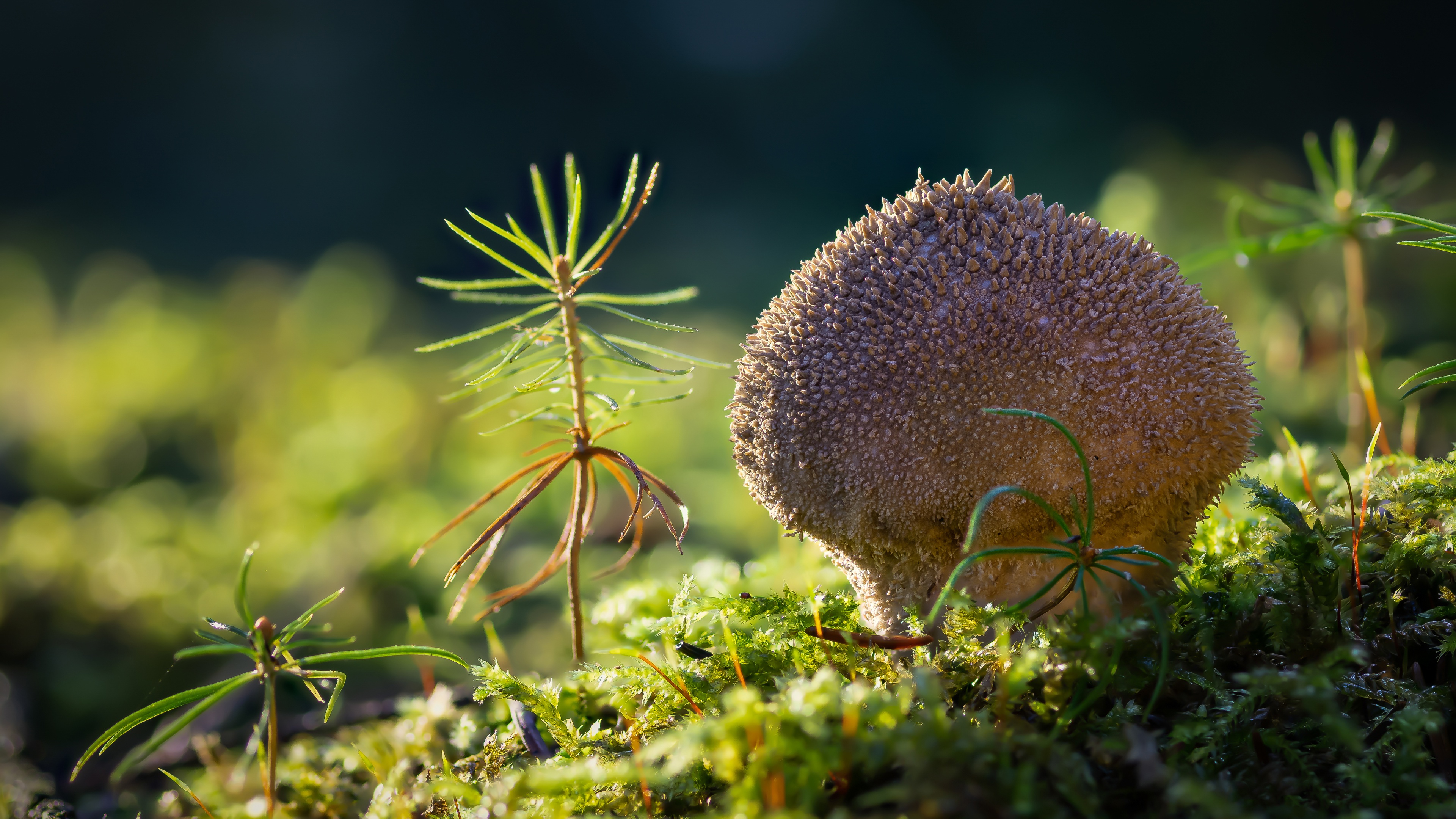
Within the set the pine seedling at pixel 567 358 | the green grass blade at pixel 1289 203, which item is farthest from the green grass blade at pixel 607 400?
the green grass blade at pixel 1289 203

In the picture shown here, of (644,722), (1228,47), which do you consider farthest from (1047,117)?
(644,722)

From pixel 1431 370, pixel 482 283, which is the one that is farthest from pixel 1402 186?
pixel 482 283

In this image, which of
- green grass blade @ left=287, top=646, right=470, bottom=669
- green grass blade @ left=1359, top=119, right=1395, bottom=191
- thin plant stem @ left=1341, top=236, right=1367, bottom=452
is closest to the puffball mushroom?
green grass blade @ left=287, top=646, right=470, bottom=669

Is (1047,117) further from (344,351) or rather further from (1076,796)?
(1076,796)

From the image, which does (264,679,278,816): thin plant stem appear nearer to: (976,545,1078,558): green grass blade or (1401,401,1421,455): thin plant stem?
(976,545,1078,558): green grass blade

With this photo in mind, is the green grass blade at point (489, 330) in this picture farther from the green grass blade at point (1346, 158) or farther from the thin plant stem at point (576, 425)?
the green grass blade at point (1346, 158)

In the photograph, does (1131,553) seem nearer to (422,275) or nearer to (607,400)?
(607,400)
